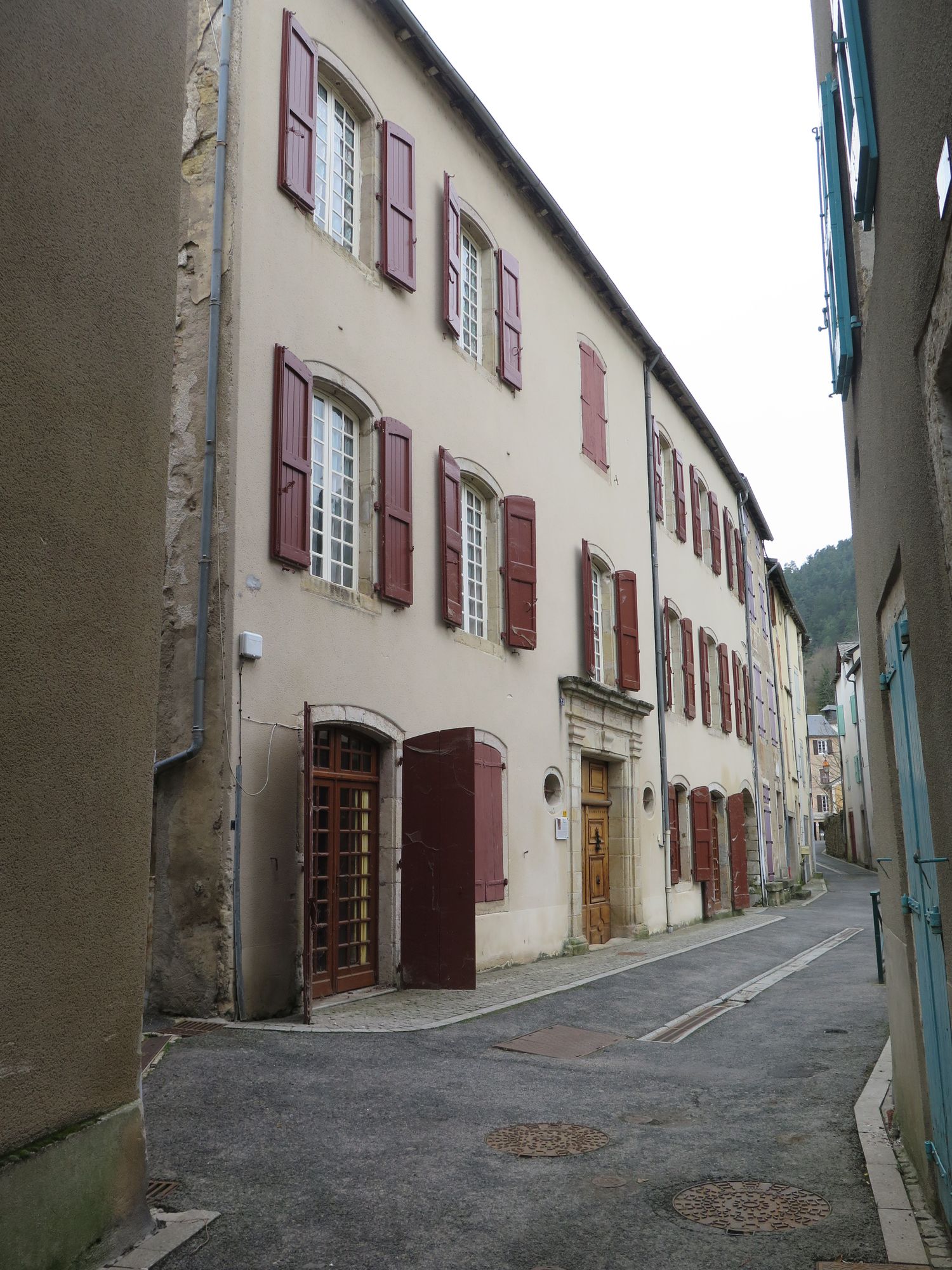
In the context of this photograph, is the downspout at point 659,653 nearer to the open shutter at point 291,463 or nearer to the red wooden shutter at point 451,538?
the red wooden shutter at point 451,538

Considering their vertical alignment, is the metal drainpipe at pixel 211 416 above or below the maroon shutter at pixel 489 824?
above

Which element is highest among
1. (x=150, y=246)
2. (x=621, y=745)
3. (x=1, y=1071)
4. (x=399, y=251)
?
(x=399, y=251)

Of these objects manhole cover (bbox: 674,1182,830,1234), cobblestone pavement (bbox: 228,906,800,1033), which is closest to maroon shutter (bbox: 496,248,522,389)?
cobblestone pavement (bbox: 228,906,800,1033)

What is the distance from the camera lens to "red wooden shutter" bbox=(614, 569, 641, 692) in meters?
15.8

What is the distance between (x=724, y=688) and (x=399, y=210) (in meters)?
13.9

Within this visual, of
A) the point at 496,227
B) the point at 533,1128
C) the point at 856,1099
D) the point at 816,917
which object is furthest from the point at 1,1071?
the point at 816,917

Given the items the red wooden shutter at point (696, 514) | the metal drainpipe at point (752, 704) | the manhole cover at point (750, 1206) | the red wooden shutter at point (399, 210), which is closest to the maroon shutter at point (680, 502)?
the red wooden shutter at point (696, 514)

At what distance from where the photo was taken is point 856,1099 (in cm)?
618

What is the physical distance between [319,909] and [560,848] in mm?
4945

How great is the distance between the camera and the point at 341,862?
9352 millimetres

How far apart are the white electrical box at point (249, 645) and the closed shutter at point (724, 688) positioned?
1517 centimetres

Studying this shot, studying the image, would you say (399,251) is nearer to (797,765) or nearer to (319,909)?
(319,909)

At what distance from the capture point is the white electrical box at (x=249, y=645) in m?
8.16

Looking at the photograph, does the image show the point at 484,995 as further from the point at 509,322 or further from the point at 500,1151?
the point at 509,322
